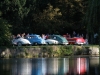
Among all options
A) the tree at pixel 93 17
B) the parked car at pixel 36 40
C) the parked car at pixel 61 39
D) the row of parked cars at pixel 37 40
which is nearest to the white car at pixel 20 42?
the row of parked cars at pixel 37 40

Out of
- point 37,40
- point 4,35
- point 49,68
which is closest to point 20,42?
point 37,40

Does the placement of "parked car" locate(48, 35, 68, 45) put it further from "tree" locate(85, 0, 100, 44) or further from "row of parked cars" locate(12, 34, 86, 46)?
"tree" locate(85, 0, 100, 44)

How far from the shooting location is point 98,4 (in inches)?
1122

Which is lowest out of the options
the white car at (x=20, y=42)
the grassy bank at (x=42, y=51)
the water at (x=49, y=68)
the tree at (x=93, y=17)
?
the water at (x=49, y=68)

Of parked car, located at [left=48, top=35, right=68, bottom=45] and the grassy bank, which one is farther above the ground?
parked car, located at [left=48, top=35, right=68, bottom=45]

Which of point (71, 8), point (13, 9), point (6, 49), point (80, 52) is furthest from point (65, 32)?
point (6, 49)

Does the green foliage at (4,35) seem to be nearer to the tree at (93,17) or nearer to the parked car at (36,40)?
the parked car at (36,40)

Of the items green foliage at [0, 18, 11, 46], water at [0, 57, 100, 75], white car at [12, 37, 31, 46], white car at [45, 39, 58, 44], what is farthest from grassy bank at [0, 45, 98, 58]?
water at [0, 57, 100, 75]

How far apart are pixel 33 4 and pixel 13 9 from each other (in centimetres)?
742

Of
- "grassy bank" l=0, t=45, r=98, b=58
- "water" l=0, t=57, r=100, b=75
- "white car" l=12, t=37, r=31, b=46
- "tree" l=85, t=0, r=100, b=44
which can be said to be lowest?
"water" l=0, t=57, r=100, b=75

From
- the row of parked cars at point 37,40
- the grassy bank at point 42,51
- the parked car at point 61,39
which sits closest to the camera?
the grassy bank at point 42,51

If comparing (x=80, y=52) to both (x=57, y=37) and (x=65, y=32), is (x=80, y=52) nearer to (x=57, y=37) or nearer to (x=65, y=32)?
(x=57, y=37)

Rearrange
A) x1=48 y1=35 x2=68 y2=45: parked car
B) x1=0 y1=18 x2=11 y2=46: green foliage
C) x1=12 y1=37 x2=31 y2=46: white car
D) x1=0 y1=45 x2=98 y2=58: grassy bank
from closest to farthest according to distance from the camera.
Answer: x1=0 y1=45 x2=98 y2=58: grassy bank
x1=0 y1=18 x2=11 y2=46: green foliage
x1=12 y1=37 x2=31 y2=46: white car
x1=48 y1=35 x2=68 y2=45: parked car

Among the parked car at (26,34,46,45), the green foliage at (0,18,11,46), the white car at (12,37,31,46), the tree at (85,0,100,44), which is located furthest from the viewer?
the parked car at (26,34,46,45)
